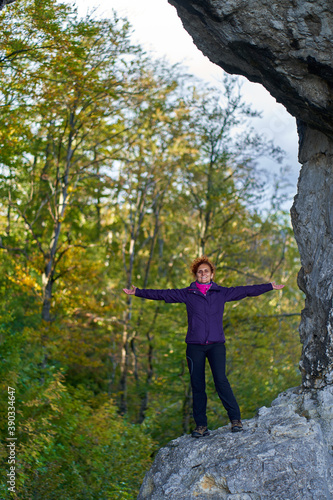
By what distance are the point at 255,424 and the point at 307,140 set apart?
2.86 meters

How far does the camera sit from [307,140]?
17.4 ft

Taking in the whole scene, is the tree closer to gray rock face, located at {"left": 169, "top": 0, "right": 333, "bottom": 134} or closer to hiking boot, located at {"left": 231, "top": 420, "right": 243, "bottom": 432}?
gray rock face, located at {"left": 169, "top": 0, "right": 333, "bottom": 134}

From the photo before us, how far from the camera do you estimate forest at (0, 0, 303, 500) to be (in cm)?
817

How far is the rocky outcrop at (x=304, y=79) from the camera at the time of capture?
4.26 meters

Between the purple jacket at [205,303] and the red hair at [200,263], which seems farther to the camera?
the red hair at [200,263]

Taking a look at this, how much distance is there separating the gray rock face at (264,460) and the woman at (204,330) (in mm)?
276

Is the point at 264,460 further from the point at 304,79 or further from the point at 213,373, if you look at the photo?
the point at 304,79

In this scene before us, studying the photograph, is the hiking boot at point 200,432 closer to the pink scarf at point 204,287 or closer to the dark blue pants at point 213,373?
the dark blue pants at point 213,373

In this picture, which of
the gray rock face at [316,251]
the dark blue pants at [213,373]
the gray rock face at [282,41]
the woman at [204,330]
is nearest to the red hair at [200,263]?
the woman at [204,330]

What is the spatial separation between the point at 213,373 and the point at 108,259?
13921 mm

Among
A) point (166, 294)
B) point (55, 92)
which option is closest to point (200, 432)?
point (166, 294)

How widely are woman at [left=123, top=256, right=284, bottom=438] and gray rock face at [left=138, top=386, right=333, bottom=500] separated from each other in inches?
10.9

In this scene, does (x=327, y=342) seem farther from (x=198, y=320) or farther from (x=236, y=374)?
(x=236, y=374)

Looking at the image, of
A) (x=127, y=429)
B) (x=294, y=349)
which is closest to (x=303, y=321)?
(x=127, y=429)
